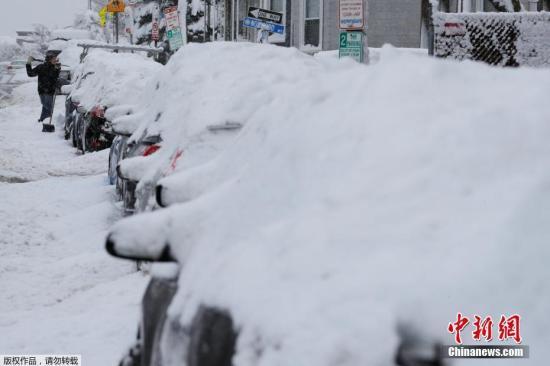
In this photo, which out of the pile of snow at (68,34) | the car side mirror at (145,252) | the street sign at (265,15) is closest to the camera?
the car side mirror at (145,252)

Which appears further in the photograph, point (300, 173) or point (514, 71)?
point (514, 71)

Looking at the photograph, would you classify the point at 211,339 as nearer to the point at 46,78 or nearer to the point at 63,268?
the point at 63,268

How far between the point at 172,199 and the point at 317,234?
1.42m

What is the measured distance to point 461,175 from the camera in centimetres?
252

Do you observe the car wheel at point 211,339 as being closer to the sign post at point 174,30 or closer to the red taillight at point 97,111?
the red taillight at point 97,111

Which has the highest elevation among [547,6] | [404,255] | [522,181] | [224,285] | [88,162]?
[547,6]

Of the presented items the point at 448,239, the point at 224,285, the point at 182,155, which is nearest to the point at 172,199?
the point at 224,285

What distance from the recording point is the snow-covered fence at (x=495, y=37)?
31.2 feet

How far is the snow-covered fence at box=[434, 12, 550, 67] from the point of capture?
950 centimetres

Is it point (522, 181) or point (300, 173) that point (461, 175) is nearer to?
point (522, 181)

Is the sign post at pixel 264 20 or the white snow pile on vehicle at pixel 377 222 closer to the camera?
the white snow pile on vehicle at pixel 377 222

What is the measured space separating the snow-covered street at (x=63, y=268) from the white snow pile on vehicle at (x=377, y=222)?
8.16ft

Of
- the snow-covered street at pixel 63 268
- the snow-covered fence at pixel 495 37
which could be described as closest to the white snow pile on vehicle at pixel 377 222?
the snow-covered street at pixel 63 268
